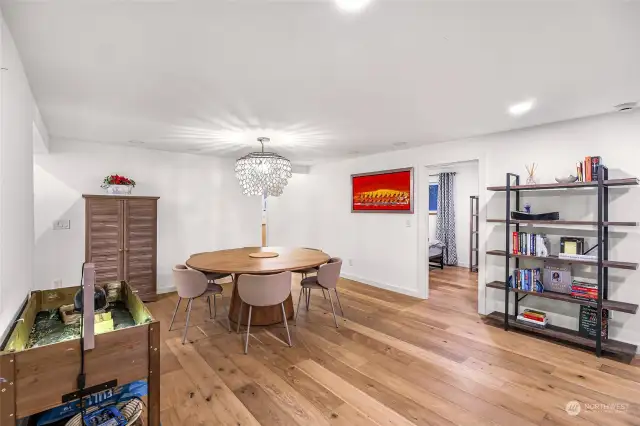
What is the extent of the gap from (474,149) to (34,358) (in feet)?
14.3

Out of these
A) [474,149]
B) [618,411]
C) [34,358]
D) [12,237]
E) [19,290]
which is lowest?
[618,411]

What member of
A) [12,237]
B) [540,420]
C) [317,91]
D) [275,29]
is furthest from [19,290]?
[540,420]

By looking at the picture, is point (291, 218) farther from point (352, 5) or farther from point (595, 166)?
point (352, 5)

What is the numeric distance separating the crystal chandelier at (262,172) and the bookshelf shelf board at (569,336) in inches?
118

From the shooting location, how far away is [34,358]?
3.97 feet

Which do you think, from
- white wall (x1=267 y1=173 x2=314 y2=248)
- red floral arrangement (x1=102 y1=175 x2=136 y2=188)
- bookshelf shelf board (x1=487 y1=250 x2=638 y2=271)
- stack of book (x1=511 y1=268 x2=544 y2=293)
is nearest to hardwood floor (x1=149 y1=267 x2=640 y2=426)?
stack of book (x1=511 y1=268 x2=544 y2=293)

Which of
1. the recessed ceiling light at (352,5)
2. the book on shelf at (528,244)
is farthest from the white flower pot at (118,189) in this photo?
the book on shelf at (528,244)

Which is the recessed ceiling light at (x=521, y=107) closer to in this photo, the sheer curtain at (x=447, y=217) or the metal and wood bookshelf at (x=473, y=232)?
the metal and wood bookshelf at (x=473, y=232)

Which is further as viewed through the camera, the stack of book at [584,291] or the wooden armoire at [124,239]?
the wooden armoire at [124,239]

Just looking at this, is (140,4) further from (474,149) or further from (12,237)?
(474,149)

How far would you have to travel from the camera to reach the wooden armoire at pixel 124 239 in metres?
3.95

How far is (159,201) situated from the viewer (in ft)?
15.5

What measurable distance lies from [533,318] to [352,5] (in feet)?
11.6

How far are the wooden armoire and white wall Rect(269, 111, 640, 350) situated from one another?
3134mm
